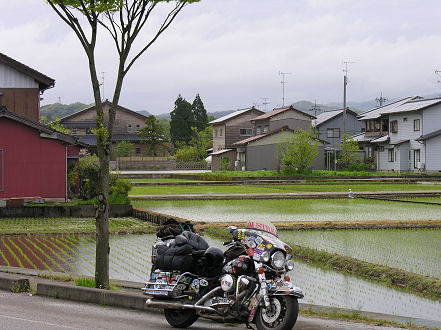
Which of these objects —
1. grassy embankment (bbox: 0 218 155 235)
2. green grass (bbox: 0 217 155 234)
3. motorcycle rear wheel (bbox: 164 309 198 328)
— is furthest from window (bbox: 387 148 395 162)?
motorcycle rear wheel (bbox: 164 309 198 328)

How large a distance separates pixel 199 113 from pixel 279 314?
9508 centimetres

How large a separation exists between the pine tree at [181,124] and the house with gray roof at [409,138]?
121ft

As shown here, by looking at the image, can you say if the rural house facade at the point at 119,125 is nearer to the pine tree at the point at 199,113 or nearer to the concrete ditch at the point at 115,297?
the pine tree at the point at 199,113

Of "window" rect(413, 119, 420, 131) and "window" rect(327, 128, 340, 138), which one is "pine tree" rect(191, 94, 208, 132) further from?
"window" rect(413, 119, 420, 131)

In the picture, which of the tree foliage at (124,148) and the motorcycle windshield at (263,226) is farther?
the tree foliage at (124,148)

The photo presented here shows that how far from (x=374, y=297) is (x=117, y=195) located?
16.0 metres

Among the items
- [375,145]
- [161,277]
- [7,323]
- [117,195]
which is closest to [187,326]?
[161,277]

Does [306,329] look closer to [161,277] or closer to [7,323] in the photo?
[161,277]

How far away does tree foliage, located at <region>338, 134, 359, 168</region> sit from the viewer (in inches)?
2392

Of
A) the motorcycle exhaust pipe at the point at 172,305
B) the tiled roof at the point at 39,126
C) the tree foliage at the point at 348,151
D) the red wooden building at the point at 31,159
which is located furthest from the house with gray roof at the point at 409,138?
the motorcycle exhaust pipe at the point at 172,305

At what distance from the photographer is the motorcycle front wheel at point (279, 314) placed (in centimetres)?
650

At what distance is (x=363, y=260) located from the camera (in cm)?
1235

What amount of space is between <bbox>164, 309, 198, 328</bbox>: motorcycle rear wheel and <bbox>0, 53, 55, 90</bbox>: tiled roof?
24.2 meters

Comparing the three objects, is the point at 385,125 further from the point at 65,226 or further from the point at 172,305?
the point at 172,305
